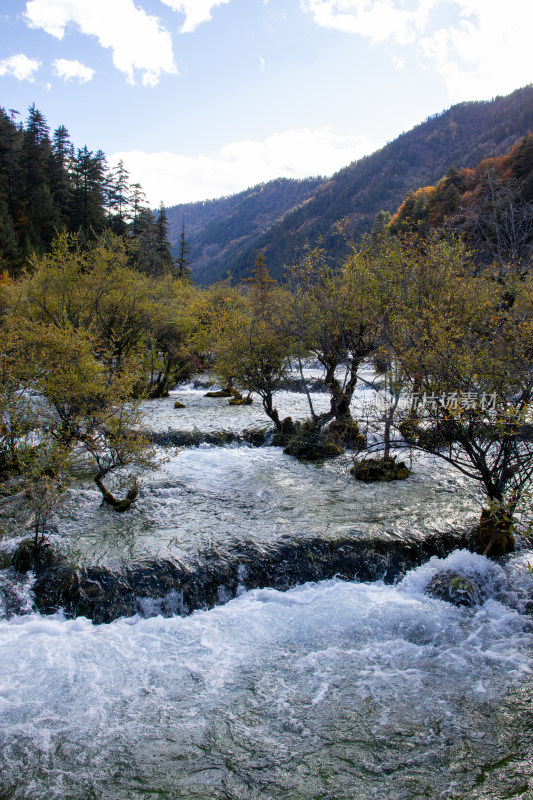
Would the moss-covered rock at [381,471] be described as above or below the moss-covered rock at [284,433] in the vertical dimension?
below

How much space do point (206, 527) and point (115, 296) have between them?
16.8m

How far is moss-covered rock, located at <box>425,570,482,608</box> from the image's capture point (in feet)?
28.9

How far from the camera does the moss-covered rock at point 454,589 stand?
880 centimetres

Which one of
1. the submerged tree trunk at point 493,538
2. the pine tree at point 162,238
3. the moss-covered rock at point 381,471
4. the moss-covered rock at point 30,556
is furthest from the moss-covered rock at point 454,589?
the pine tree at point 162,238

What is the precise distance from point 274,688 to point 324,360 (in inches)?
497

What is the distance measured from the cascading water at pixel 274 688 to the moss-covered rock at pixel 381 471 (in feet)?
10.5

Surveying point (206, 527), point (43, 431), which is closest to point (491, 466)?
point (206, 527)

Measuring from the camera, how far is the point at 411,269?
13.9 meters

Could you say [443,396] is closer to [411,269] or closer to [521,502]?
[521,502]

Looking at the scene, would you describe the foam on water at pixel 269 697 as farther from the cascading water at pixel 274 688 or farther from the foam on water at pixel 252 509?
the foam on water at pixel 252 509

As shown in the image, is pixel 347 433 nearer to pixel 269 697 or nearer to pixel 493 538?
pixel 493 538

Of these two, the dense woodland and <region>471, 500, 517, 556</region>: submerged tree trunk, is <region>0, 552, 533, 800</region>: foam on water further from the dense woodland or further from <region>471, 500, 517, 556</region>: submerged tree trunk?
the dense woodland

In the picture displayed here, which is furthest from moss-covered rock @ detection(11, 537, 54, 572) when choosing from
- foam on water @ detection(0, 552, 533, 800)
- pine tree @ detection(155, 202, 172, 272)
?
pine tree @ detection(155, 202, 172, 272)

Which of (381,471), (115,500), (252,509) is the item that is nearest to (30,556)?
(115,500)
